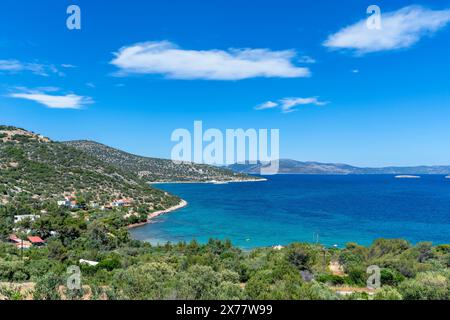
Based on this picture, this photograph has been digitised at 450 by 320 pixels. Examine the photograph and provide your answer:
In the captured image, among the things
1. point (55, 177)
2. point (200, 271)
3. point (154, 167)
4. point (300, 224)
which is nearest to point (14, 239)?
point (200, 271)

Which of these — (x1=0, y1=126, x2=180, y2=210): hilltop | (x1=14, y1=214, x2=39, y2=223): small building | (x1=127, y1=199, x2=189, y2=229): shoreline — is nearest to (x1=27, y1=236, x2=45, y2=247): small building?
(x1=14, y1=214, x2=39, y2=223): small building

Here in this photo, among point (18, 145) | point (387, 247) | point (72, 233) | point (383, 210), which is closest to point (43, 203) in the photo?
point (72, 233)

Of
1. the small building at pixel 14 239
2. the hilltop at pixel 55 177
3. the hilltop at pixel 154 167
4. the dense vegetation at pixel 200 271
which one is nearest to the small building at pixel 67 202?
the hilltop at pixel 55 177

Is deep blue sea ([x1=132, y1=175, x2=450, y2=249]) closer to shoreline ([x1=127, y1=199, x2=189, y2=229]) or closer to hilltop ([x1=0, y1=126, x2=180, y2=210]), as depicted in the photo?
shoreline ([x1=127, y1=199, x2=189, y2=229])

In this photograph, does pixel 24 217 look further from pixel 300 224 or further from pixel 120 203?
pixel 300 224

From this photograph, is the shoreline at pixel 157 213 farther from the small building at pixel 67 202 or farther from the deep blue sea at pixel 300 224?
the small building at pixel 67 202

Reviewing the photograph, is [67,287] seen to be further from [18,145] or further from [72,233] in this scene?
[18,145]
